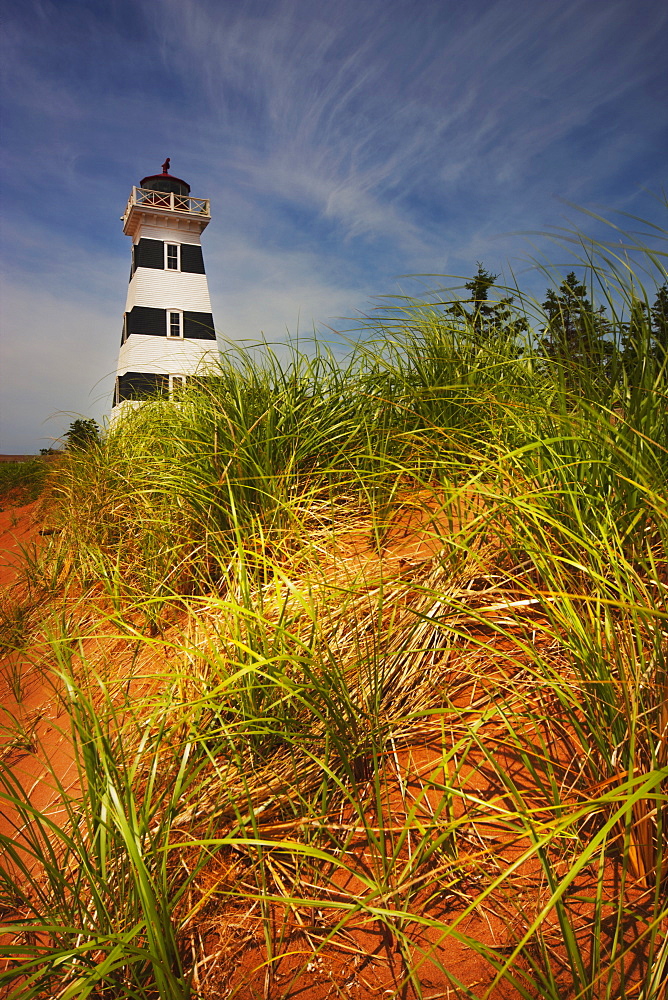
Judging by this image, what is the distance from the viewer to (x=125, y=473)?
11.0ft

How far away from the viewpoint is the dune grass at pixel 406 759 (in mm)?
997

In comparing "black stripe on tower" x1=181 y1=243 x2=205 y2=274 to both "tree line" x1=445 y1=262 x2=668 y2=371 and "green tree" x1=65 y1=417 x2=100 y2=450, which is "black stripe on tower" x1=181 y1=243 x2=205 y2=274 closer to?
"green tree" x1=65 y1=417 x2=100 y2=450

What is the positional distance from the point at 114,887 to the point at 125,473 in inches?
99.9

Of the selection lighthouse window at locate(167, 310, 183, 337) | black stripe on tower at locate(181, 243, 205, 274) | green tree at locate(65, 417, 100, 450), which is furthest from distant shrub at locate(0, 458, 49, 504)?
black stripe on tower at locate(181, 243, 205, 274)

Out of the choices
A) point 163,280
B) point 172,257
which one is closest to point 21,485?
point 163,280

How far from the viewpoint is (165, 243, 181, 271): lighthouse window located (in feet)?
61.9

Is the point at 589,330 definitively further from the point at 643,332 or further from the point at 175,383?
the point at 175,383

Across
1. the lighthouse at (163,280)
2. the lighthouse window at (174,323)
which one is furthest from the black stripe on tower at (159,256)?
the lighthouse window at (174,323)

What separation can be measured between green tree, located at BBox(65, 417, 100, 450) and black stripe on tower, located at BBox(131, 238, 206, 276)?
15.9m

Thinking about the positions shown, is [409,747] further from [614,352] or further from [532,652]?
[614,352]

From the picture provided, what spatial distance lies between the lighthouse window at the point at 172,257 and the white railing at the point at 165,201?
121 cm

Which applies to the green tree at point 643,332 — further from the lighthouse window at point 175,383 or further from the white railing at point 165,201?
the white railing at point 165,201

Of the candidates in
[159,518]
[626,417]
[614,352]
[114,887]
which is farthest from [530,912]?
[159,518]

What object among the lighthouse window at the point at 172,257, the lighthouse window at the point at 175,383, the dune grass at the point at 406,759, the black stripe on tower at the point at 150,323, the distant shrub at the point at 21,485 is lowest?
the dune grass at the point at 406,759
